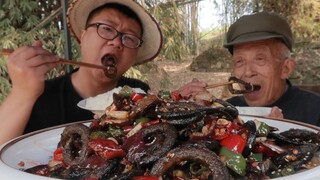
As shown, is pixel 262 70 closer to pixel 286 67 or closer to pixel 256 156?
pixel 286 67

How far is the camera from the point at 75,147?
106 cm

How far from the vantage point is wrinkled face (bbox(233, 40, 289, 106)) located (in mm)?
2098

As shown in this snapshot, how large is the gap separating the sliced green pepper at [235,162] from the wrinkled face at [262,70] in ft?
4.18

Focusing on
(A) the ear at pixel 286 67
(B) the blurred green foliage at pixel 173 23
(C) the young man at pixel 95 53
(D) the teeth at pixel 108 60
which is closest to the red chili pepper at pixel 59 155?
A: (C) the young man at pixel 95 53

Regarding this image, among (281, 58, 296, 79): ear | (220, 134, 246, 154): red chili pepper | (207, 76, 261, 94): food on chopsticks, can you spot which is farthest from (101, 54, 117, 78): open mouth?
(220, 134, 246, 154): red chili pepper

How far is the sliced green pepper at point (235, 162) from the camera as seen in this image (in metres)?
0.82

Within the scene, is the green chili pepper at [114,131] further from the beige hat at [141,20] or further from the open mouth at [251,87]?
the beige hat at [141,20]

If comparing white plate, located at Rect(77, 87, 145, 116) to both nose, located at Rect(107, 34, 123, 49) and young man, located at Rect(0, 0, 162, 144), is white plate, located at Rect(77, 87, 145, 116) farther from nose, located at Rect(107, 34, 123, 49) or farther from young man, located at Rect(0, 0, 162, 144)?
Answer: nose, located at Rect(107, 34, 123, 49)

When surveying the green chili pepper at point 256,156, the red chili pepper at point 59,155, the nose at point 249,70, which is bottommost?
the red chili pepper at point 59,155

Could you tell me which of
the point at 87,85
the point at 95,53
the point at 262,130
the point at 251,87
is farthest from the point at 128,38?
the point at 262,130

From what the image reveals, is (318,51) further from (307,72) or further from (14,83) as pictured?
(14,83)

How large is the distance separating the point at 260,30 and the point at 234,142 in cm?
136

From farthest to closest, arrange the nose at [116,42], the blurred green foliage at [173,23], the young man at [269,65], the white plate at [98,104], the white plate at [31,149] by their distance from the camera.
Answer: the blurred green foliage at [173,23] → the young man at [269,65] → the nose at [116,42] → the white plate at [98,104] → the white plate at [31,149]

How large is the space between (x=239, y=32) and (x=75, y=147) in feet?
4.62
